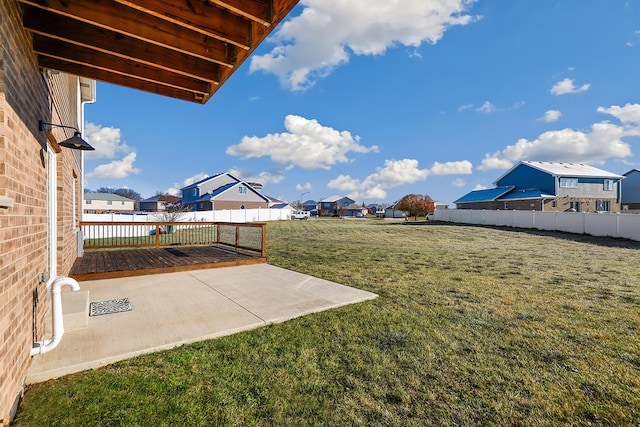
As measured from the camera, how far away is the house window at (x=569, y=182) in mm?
25625

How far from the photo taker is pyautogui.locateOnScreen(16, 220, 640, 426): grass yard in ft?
6.65

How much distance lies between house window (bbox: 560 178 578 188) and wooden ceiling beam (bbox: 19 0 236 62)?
32025 millimetres

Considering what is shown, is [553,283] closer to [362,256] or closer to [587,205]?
[362,256]

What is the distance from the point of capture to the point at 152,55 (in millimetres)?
3053

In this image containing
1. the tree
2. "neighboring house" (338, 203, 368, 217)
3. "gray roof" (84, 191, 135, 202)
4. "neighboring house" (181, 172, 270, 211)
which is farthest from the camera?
"neighboring house" (338, 203, 368, 217)

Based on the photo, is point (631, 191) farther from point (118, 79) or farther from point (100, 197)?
point (100, 197)

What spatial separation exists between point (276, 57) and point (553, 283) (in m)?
10.7

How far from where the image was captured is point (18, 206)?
2109 millimetres

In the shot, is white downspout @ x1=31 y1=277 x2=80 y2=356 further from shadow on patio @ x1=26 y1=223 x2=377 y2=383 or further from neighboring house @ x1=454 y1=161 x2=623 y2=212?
neighboring house @ x1=454 y1=161 x2=623 y2=212

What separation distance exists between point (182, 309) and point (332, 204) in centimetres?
6660

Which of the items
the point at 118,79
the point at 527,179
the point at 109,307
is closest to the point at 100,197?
the point at 109,307

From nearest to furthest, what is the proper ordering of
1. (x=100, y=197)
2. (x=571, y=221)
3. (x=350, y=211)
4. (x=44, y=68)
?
1. (x=44, y=68)
2. (x=571, y=221)
3. (x=100, y=197)
4. (x=350, y=211)

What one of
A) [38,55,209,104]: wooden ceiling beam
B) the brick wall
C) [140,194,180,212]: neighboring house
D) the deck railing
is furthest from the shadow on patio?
[140,194,180,212]: neighboring house

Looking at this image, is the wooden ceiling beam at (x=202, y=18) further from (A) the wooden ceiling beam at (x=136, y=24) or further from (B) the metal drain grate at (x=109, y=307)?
(B) the metal drain grate at (x=109, y=307)
